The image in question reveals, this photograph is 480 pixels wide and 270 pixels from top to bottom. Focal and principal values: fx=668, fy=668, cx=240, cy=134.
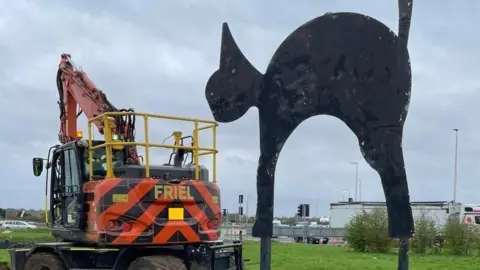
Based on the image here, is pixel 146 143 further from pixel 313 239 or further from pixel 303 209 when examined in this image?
pixel 313 239

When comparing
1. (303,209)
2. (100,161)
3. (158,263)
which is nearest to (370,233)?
(303,209)

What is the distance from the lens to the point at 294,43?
22.3 feet

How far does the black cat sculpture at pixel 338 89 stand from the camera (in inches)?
256

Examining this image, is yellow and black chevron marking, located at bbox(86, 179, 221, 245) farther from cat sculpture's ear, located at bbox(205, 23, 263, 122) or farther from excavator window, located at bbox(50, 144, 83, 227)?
cat sculpture's ear, located at bbox(205, 23, 263, 122)

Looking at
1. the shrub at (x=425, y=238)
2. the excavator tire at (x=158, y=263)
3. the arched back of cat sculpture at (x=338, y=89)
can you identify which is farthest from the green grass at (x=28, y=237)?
the shrub at (x=425, y=238)

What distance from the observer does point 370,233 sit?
87.1 feet

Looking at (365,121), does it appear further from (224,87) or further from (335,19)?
(224,87)

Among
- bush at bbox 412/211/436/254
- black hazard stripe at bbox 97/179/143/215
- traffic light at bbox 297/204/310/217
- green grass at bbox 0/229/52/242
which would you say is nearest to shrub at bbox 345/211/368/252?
bush at bbox 412/211/436/254

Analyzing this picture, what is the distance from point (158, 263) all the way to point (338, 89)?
4744 mm

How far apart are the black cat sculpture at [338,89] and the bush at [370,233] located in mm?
19917

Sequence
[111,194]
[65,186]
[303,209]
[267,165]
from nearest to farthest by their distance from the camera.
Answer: [267,165] < [111,194] < [65,186] < [303,209]

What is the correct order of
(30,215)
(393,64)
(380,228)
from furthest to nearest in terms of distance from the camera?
1. (30,215)
2. (380,228)
3. (393,64)

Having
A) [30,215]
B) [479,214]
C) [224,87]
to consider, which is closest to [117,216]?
[224,87]

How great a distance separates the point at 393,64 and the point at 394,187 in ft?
3.96
